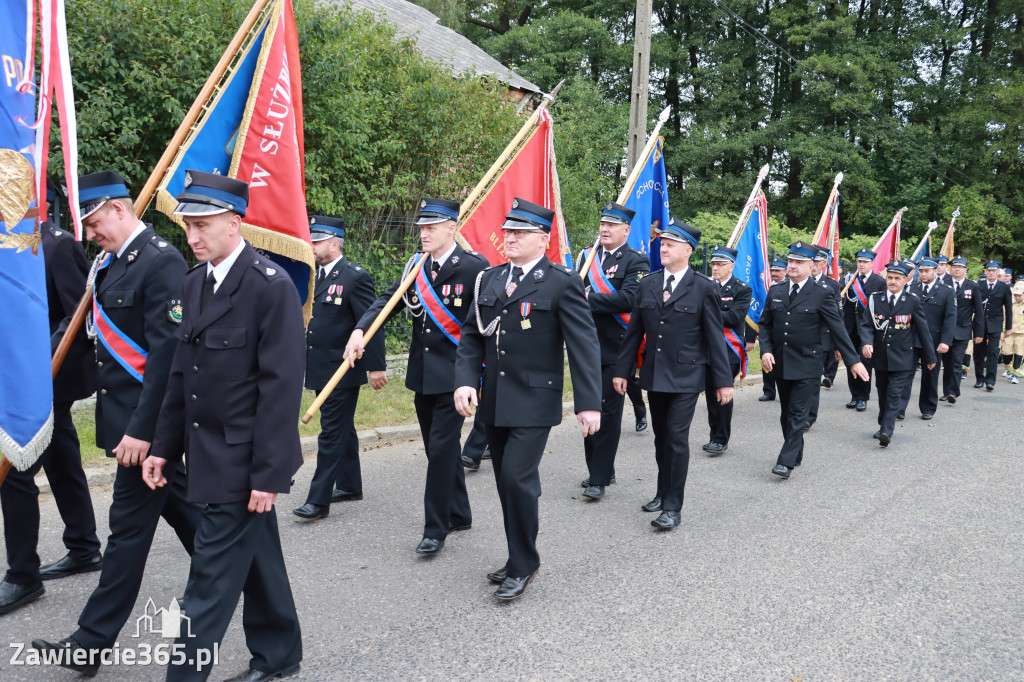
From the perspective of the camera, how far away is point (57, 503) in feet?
15.1

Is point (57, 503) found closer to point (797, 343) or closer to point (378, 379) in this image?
point (378, 379)

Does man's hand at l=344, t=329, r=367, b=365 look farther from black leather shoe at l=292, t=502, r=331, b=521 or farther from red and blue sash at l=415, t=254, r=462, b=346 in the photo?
black leather shoe at l=292, t=502, r=331, b=521

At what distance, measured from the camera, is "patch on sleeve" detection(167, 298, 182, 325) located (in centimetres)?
362

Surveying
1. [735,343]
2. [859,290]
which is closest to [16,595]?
[735,343]

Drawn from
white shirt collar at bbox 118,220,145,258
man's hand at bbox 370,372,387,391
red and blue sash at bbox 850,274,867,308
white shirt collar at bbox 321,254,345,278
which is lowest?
man's hand at bbox 370,372,387,391

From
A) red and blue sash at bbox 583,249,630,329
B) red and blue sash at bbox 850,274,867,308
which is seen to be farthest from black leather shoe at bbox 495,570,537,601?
red and blue sash at bbox 850,274,867,308

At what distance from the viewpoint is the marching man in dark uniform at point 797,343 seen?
7.63 metres

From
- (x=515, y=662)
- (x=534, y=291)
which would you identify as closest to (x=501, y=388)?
(x=534, y=291)

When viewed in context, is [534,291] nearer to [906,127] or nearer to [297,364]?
[297,364]

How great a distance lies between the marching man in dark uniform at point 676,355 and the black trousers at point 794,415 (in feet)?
5.59

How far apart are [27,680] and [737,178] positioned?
3301 cm

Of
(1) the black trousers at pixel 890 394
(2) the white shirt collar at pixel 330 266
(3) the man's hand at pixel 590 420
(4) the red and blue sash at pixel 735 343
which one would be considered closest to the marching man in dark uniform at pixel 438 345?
(2) the white shirt collar at pixel 330 266

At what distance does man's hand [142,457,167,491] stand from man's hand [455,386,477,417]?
1653 millimetres

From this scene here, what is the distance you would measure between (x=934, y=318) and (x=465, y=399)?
10201mm
